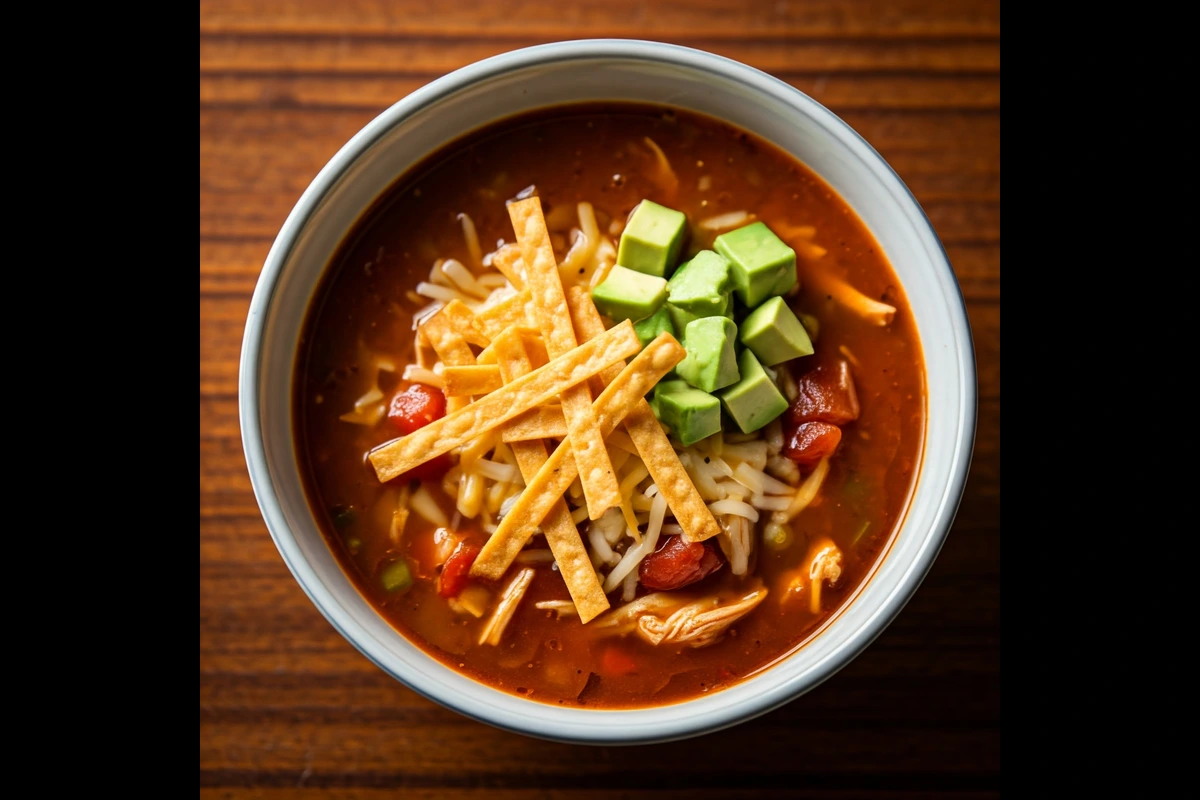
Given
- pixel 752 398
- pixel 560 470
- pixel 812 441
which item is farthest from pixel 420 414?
pixel 812 441

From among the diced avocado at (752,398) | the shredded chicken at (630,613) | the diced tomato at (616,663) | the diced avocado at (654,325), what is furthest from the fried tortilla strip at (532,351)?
the diced tomato at (616,663)

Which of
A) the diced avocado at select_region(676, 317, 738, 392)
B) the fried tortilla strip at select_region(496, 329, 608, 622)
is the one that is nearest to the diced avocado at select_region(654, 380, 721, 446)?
the diced avocado at select_region(676, 317, 738, 392)

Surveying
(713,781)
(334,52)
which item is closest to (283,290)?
(334,52)

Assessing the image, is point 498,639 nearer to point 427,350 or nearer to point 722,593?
point 722,593

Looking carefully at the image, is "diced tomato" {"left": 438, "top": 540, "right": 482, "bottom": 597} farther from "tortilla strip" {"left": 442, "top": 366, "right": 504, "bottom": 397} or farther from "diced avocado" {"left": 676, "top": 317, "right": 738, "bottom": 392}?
"diced avocado" {"left": 676, "top": 317, "right": 738, "bottom": 392}

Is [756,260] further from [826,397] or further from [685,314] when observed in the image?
[826,397]

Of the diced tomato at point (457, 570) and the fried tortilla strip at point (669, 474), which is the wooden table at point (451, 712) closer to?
the diced tomato at point (457, 570)
